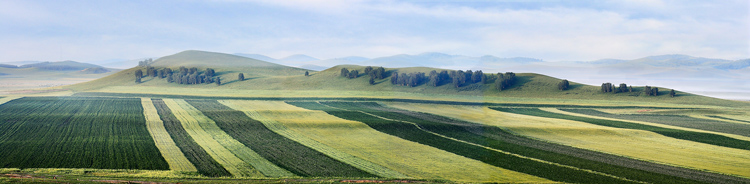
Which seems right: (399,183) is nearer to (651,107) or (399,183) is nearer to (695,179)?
(695,179)

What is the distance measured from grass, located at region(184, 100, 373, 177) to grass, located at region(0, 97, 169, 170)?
6.77m

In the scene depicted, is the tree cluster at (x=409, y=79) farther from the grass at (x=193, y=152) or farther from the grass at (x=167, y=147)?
the grass at (x=193, y=152)

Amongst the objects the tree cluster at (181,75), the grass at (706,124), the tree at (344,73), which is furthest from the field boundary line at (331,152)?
the tree cluster at (181,75)

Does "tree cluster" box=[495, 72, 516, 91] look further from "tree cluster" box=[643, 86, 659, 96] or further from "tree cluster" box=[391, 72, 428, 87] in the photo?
"tree cluster" box=[643, 86, 659, 96]

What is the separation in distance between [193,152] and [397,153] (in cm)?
1440

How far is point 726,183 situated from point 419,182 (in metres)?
16.8

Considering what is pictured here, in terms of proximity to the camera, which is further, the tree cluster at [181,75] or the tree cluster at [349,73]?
the tree cluster at [181,75]

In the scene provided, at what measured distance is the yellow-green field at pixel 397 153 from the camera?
81.0 feet

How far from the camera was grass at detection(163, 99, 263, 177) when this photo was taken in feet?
83.5

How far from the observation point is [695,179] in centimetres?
2409

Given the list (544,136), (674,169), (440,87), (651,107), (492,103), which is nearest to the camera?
(674,169)

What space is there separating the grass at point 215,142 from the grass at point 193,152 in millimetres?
367

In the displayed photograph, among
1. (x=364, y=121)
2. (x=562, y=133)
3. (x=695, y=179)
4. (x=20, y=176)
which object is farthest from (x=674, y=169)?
(x=20, y=176)

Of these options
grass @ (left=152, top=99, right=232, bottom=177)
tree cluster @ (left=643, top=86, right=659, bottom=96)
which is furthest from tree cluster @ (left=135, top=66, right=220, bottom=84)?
tree cluster @ (left=643, top=86, right=659, bottom=96)
